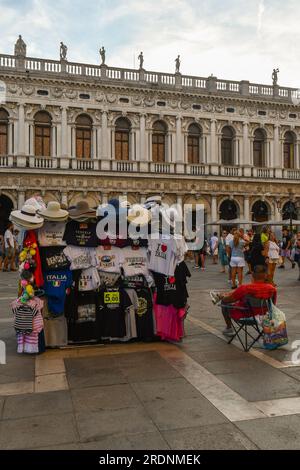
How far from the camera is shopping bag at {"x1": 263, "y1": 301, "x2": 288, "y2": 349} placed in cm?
630

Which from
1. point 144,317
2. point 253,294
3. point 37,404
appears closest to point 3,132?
point 144,317

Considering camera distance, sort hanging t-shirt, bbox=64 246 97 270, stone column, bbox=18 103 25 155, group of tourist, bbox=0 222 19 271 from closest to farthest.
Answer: hanging t-shirt, bbox=64 246 97 270
group of tourist, bbox=0 222 19 271
stone column, bbox=18 103 25 155

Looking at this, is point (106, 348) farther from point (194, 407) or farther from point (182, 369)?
point (194, 407)

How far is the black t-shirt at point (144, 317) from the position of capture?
6855 mm

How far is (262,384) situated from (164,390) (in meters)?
1.06

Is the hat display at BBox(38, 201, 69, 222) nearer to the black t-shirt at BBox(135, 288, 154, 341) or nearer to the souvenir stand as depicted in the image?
the souvenir stand

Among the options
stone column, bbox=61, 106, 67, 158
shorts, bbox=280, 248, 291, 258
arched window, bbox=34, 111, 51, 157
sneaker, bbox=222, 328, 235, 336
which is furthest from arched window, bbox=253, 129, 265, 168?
sneaker, bbox=222, 328, 235, 336

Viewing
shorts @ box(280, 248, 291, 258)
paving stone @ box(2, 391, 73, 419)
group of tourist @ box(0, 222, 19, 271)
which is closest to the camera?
paving stone @ box(2, 391, 73, 419)

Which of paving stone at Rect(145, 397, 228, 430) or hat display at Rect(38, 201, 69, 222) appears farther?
hat display at Rect(38, 201, 69, 222)

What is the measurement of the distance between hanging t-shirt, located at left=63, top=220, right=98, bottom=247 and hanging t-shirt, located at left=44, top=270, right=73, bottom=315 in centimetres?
49

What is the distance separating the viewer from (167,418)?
401 centimetres

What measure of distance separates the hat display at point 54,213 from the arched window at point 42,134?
70.2 feet

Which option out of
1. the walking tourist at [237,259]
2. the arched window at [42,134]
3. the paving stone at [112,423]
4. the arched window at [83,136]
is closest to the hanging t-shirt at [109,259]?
the paving stone at [112,423]
